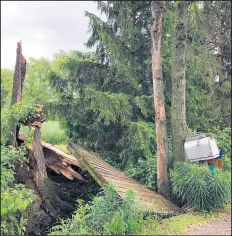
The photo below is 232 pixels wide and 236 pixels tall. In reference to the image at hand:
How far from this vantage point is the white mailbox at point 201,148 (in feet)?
23.0

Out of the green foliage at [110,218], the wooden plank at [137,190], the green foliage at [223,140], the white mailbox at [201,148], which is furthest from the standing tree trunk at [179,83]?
the green foliage at [110,218]

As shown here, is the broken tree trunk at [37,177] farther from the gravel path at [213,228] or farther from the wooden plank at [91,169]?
the gravel path at [213,228]

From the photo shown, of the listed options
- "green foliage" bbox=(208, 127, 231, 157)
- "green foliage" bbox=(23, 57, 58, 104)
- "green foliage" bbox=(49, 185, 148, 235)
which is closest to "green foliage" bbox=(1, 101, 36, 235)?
"green foliage" bbox=(49, 185, 148, 235)

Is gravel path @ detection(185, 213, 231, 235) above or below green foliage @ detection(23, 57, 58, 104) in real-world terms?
below

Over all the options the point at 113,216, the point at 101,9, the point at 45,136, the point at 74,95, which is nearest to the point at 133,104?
the point at 74,95

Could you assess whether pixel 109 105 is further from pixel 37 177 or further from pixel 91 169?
pixel 37 177

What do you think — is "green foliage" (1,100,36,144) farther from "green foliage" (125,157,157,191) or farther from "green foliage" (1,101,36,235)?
"green foliage" (125,157,157,191)

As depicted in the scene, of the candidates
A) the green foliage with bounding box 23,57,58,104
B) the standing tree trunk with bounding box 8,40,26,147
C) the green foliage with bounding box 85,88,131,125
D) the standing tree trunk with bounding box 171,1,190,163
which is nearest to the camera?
the standing tree trunk with bounding box 8,40,26,147

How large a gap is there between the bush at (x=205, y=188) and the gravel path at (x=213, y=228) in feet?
1.54

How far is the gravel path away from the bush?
1.54 feet

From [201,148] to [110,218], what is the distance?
8.64ft

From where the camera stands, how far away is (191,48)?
32.4 feet

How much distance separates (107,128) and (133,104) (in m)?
1.30

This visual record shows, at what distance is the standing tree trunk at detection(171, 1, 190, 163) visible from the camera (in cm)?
808
